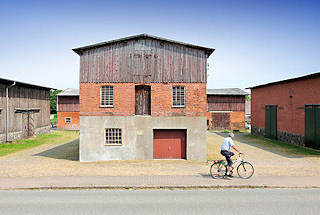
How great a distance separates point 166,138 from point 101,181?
681 cm

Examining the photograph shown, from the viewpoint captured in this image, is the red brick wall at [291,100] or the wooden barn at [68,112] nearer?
the red brick wall at [291,100]

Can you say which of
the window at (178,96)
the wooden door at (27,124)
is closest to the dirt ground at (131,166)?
the window at (178,96)

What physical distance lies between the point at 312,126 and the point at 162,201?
18.5 m

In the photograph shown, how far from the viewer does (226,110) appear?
143 ft

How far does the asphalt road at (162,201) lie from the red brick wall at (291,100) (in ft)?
48.1

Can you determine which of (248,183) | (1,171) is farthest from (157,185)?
(1,171)

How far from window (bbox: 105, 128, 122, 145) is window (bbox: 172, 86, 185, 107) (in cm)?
437

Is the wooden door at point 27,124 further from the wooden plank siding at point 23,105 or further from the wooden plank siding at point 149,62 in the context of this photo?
the wooden plank siding at point 149,62

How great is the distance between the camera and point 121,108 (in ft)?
57.9

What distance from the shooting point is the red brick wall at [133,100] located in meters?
17.5

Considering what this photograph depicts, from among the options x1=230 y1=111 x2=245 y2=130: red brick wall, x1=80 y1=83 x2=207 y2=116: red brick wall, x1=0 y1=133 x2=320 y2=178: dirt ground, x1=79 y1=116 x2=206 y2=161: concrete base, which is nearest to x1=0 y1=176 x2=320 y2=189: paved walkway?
x1=0 y1=133 x2=320 y2=178: dirt ground

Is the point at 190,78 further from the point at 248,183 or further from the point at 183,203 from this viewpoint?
the point at 183,203

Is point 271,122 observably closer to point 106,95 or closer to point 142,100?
point 142,100

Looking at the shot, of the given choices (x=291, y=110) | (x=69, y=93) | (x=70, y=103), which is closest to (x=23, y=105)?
(x=70, y=103)
